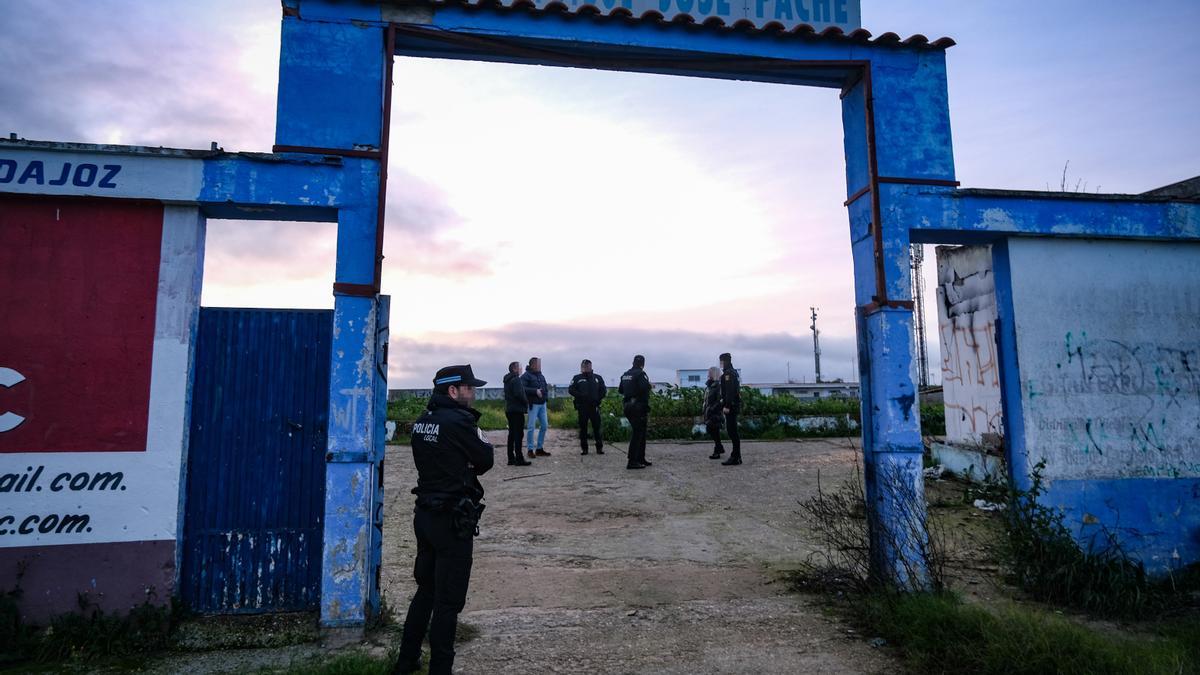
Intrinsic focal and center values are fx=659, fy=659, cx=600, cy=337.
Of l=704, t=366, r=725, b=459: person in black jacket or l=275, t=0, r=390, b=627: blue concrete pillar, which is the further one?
l=704, t=366, r=725, b=459: person in black jacket

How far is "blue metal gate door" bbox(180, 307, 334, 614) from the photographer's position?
4855 mm

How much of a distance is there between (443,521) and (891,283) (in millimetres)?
4114

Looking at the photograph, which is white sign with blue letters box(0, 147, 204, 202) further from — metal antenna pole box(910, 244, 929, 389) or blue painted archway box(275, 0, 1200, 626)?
metal antenna pole box(910, 244, 929, 389)

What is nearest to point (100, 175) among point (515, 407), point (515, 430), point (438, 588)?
point (438, 588)

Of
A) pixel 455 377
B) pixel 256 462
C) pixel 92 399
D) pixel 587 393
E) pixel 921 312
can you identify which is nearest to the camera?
pixel 455 377

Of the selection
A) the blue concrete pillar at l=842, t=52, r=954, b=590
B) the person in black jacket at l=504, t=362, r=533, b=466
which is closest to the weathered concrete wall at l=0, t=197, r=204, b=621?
the blue concrete pillar at l=842, t=52, r=954, b=590

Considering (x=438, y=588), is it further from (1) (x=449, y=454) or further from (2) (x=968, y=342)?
(2) (x=968, y=342)

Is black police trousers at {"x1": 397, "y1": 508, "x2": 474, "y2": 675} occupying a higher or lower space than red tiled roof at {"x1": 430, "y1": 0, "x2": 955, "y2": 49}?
lower

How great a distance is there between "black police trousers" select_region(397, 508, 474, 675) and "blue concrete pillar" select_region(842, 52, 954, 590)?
340 centimetres

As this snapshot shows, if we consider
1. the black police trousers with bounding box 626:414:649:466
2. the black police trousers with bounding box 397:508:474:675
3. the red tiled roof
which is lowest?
the black police trousers with bounding box 397:508:474:675

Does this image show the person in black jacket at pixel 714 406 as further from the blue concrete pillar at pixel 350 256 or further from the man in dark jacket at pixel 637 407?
the blue concrete pillar at pixel 350 256

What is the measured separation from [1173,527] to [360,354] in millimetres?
7218

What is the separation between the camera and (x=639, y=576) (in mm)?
5922

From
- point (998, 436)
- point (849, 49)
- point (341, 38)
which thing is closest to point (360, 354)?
point (341, 38)
